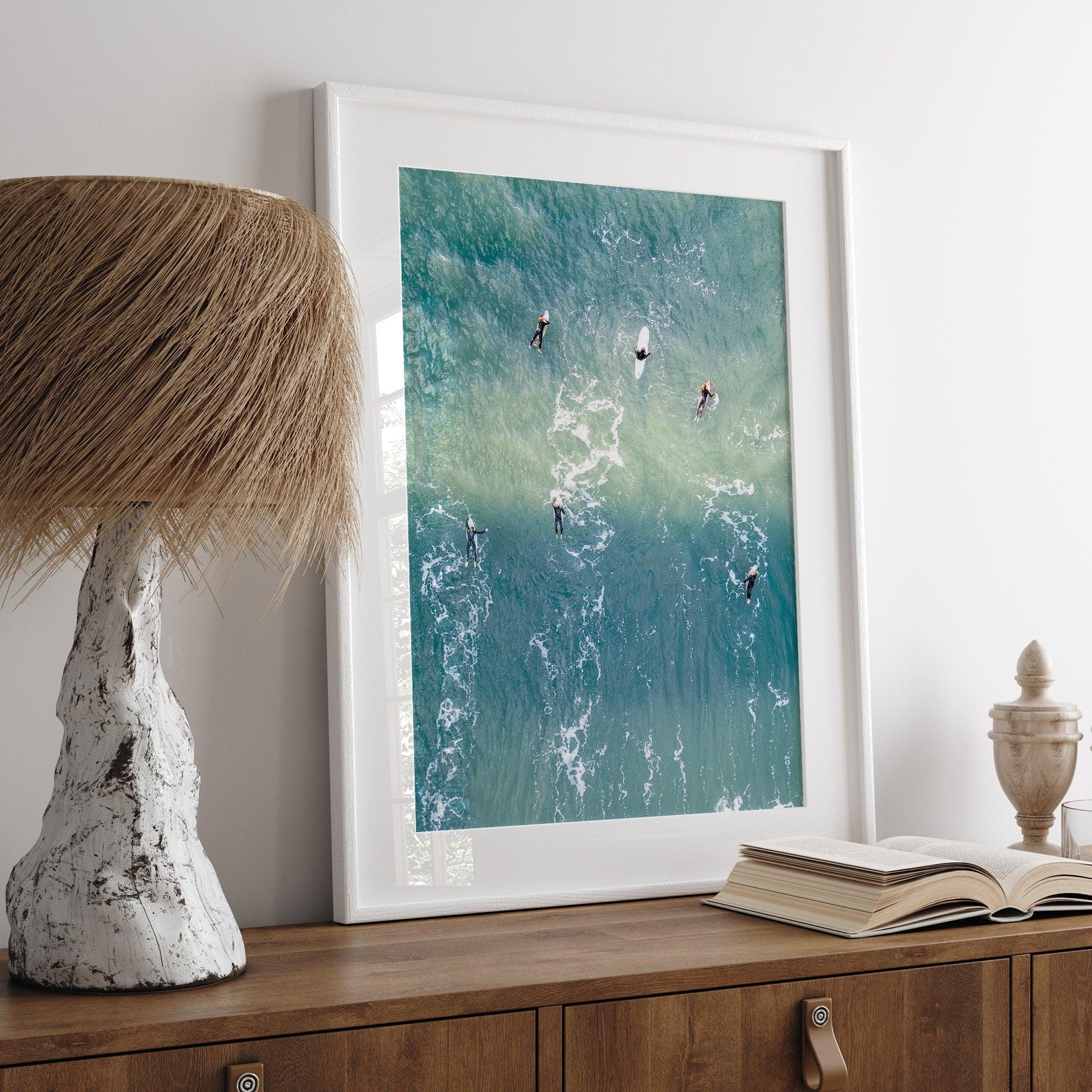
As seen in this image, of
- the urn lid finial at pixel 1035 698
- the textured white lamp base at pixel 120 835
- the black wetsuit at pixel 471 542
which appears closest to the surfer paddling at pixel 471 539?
the black wetsuit at pixel 471 542

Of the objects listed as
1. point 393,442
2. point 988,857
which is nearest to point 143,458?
point 393,442

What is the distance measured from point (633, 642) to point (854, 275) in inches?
23.7

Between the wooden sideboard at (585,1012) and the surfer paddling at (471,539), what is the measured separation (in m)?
0.41

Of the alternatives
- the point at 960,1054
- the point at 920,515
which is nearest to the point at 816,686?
the point at 920,515

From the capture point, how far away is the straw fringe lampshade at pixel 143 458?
0.92 metres

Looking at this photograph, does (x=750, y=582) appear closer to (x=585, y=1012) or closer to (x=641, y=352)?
(x=641, y=352)

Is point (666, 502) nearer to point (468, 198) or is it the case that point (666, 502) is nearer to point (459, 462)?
point (459, 462)

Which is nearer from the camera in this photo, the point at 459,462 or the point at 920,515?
the point at 459,462

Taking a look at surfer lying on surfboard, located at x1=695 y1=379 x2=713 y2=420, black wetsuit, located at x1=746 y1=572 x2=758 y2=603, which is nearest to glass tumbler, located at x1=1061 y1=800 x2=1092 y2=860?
black wetsuit, located at x1=746 y1=572 x2=758 y2=603

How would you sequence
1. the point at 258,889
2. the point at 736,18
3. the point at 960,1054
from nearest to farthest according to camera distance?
1. the point at 960,1054
2. the point at 258,889
3. the point at 736,18

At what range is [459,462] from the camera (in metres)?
1.38

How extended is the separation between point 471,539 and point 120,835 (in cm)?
52

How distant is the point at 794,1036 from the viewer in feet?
3.64

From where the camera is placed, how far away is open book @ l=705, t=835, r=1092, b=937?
3.94 feet
